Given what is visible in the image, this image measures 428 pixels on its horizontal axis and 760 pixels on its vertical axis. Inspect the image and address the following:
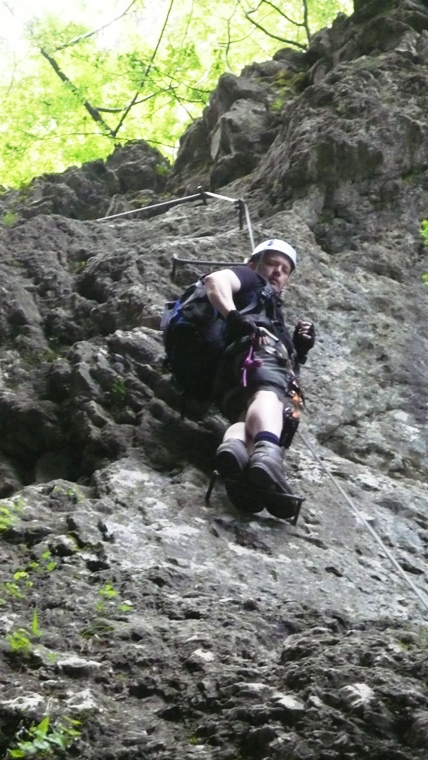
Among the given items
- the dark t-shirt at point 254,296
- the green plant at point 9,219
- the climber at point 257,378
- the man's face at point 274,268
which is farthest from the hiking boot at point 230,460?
the green plant at point 9,219

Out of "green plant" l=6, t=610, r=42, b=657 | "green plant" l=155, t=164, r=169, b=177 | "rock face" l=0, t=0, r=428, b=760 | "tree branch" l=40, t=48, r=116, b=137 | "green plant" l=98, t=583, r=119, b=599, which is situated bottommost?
"green plant" l=6, t=610, r=42, b=657

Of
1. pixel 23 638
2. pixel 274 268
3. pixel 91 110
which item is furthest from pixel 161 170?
pixel 23 638

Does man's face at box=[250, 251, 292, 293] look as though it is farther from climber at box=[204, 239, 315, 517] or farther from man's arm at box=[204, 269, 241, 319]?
man's arm at box=[204, 269, 241, 319]

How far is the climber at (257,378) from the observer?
452 centimetres

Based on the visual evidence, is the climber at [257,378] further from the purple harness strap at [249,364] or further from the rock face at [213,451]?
the rock face at [213,451]

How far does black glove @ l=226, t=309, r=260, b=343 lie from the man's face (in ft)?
2.90

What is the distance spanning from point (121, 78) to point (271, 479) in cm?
1223

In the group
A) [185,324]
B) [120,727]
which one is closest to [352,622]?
[120,727]

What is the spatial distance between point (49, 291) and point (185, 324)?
92.1 inches

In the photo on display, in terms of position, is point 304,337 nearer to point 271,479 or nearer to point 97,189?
point 271,479

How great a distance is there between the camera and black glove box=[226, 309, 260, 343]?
503 cm

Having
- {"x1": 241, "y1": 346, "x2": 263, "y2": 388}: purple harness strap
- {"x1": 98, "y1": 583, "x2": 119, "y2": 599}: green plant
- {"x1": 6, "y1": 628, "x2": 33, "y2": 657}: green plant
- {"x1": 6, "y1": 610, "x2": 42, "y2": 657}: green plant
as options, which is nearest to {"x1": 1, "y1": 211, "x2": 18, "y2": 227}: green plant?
{"x1": 241, "y1": 346, "x2": 263, "y2": 388}: purple harness strap

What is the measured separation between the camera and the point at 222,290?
17.2ft

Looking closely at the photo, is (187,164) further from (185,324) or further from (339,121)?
(185,324)
